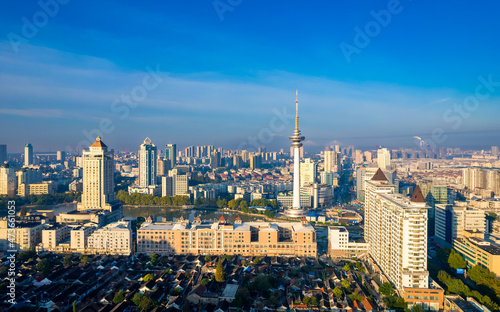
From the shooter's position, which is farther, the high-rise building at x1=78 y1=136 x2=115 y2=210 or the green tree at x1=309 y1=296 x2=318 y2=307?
the high-rise building at x1=78 y1=136 x2=115 y2=210

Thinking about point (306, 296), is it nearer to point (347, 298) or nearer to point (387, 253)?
point (347, 298)

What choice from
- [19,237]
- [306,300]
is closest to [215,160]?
[19,237]

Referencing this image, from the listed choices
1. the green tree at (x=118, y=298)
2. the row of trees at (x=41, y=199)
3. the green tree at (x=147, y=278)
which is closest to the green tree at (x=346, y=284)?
the green tree at (x=147, y=278)

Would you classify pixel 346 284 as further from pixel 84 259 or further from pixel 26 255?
pixel 26 255

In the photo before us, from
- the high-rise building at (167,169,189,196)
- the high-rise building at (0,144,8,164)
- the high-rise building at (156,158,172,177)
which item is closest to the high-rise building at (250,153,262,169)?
the high-rise building at (156,158,172,177)

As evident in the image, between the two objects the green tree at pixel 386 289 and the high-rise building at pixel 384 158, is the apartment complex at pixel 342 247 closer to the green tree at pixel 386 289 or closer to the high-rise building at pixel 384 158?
the green tree at pixel 386 289

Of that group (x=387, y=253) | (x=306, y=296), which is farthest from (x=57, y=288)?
(x=387, y=253)

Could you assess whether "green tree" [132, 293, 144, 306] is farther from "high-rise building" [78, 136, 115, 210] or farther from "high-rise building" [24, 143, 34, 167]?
"high-rise building" [24, 143, 34, 167]
